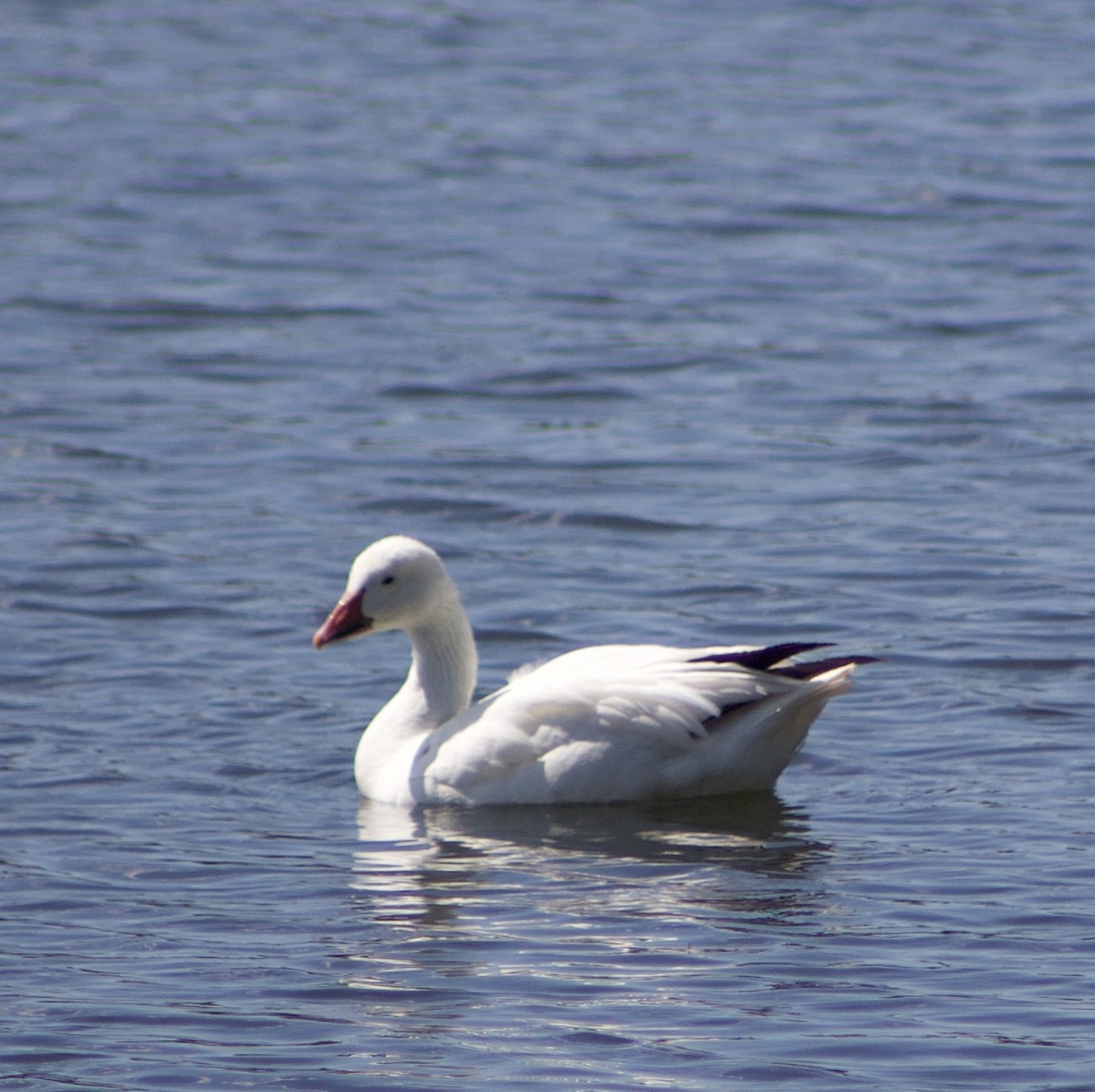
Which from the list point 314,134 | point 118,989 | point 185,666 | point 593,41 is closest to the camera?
point 118,989

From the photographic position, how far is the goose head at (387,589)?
29.0ft

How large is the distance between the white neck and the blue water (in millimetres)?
362

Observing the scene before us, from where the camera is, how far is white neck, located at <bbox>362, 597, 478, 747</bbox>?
29.3ft

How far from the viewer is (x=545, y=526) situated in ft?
38.8

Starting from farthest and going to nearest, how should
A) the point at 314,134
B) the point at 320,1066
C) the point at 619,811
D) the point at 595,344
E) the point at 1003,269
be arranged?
1. the point at 314,134
2. the point at 1003,269
3. the point at 595,344
4. the point at 619,811
5. the point at 320,1066

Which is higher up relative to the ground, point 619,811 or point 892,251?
point 892,251

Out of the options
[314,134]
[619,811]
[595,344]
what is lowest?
[619,811]

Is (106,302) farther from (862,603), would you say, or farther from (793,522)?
(862,603)

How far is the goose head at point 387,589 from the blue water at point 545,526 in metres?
0.54

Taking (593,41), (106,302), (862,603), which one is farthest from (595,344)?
(593,41)

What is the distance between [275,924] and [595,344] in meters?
8.63

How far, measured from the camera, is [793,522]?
38.5ft

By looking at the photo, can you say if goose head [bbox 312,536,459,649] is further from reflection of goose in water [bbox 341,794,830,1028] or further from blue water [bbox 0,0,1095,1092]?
reflection of goose in water [bbox 341,794,830,1028]

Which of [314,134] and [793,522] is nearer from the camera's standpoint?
[793,522]
